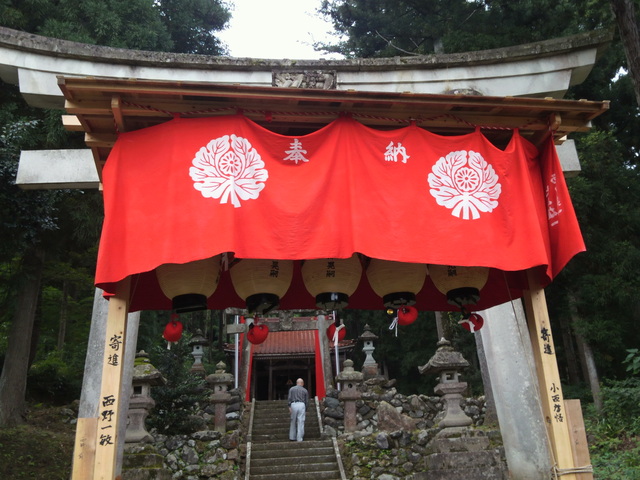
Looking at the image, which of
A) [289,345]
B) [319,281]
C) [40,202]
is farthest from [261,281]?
[289,345]

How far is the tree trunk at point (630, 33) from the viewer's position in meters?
6.15

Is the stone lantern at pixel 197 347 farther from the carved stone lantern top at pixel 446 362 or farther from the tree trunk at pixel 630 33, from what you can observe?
the tree trunk at pixel 630 33

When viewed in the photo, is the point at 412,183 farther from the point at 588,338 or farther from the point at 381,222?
the point at 588,338

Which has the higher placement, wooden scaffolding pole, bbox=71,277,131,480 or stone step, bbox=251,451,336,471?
wooden scaffolding pole, bbox=71,277,131,480

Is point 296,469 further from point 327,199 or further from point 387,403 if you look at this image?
point 327,199

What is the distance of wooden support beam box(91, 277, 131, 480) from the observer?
2.79 m

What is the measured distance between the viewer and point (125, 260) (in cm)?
311

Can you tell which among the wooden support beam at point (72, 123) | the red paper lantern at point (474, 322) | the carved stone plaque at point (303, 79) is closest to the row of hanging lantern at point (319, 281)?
the red paper lantern at point (474, 322)

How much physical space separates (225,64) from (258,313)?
12.2 ft

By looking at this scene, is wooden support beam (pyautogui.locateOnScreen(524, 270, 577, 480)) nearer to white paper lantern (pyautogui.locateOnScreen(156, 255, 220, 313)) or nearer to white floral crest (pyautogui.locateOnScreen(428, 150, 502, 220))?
white floral crest (pyautogui.locateOnScreen(428, 150, 502, 220))

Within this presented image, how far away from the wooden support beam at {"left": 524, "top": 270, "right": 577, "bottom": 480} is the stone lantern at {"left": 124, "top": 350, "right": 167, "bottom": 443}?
7.08 m

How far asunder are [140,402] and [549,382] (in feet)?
24.2

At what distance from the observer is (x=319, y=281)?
11.8ft

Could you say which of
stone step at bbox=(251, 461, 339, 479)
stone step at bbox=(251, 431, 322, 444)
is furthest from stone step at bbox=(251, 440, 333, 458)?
stone step at bbox=(251, 431, 322, 444)
